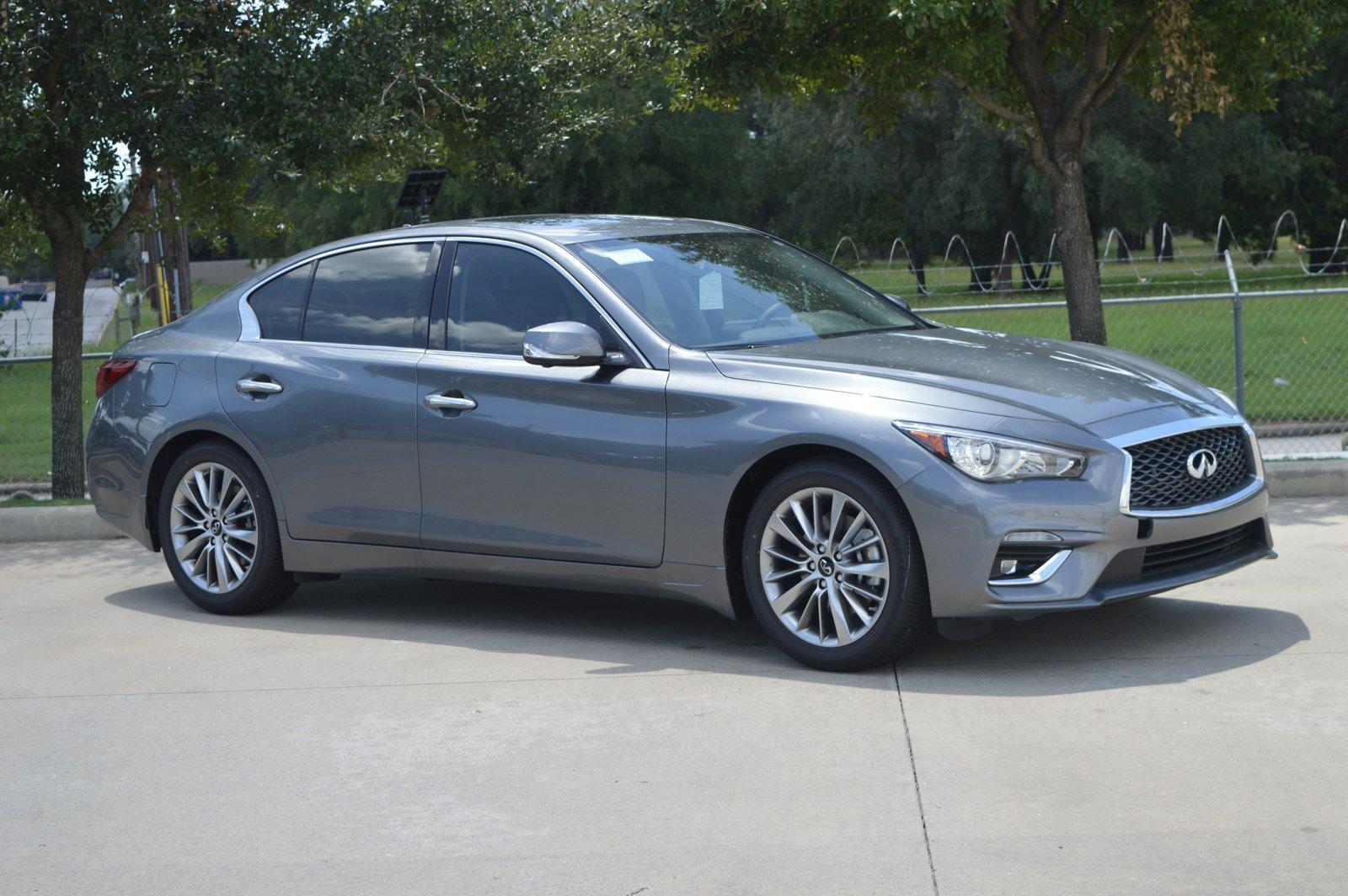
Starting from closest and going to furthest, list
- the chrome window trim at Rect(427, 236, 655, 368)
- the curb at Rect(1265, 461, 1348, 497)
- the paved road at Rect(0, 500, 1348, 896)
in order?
the paved road at Rect(0, 500, 1348, 896), the chrome window trim at Rect(427, 236, 655, 368), the curb at Rect(1265, 461, 1348, 497)

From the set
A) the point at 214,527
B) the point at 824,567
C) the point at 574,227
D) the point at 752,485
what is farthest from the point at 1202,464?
the point at 214,527

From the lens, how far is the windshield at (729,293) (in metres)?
6.83

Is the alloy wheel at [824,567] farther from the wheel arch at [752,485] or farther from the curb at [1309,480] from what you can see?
the curb at [1309,480]

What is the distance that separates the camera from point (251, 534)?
7730mm

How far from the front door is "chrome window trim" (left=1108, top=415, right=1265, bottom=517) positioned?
1.71 metres

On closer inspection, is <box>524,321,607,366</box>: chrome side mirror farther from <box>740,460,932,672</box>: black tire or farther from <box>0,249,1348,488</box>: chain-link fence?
<box>0,249,1348,488</box>: chain-link fence

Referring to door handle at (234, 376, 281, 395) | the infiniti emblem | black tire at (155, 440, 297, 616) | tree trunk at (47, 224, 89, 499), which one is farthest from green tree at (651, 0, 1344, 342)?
the infiniti emblem

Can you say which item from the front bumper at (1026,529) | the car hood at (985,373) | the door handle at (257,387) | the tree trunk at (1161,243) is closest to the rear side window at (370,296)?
the door handle at (257,387)

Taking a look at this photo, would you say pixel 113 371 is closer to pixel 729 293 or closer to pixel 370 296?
pixel 370 296

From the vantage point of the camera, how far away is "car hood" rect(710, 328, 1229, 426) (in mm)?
6062

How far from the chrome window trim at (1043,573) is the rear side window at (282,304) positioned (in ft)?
11.6

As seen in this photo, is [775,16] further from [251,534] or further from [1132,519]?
[1132,519]

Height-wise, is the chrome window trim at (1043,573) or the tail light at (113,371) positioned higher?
the tail light at (113,371)

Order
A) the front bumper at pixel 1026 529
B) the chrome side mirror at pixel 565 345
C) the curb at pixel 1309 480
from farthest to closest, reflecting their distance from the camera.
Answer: the curb at pixel 1309 480, the chrome side mirror at pixel 565 345, the front bumper at pixel 1026 529
